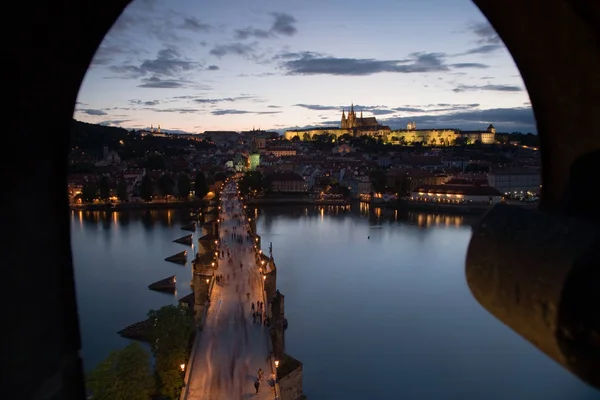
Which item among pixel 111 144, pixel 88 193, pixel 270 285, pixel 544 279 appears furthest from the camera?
pixel 111 144

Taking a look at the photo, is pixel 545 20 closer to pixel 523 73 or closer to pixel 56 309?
pixel 523 73

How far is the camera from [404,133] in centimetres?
4422

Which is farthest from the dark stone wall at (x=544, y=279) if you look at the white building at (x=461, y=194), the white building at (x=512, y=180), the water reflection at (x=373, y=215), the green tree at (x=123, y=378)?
the white building at (x=512, y=180)

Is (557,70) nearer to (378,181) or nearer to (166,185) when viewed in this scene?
(166,185)

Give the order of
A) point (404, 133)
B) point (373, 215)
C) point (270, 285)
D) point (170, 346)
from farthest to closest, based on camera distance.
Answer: point (404, 133), point (373, 215), point (270, 285), point (170, 346)

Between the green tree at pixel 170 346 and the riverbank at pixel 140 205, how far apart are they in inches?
620

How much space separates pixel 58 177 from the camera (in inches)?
15.9

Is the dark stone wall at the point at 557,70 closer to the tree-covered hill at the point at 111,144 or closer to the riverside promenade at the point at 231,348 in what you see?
the riverside promenade at the point at 231,348

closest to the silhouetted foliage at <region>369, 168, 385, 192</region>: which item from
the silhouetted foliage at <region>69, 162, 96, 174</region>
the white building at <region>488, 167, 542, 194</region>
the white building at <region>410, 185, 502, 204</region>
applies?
the white building at <region>410, 185, 502, 204</region>

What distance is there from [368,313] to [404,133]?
3826 cm

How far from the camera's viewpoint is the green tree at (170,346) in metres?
3.96

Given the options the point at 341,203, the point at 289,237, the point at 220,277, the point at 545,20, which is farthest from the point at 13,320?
the point at 341,203

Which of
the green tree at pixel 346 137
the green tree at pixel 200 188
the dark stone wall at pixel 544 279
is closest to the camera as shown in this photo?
the dark stone wall at pixel 544 279

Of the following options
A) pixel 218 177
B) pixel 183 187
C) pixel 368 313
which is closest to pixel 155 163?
pixel 218 177
